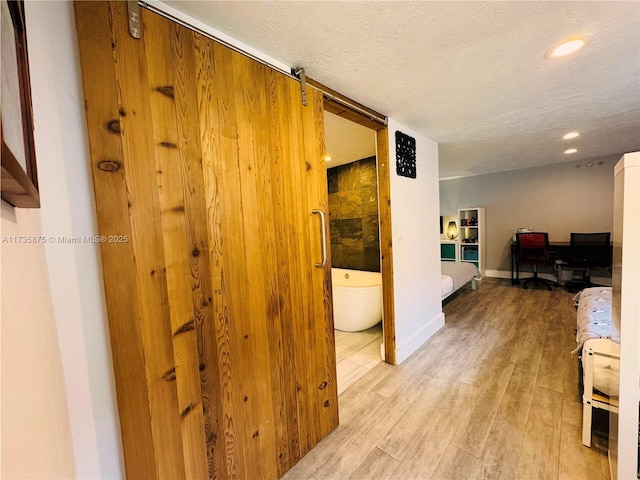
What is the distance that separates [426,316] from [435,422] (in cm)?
125

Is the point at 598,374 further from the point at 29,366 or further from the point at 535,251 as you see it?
the point at 535,251

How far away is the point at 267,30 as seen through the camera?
1.10 metres

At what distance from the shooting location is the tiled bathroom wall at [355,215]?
3.24m

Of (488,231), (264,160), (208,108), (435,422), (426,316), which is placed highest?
(208,108)

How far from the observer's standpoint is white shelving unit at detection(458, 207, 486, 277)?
5.01 meters

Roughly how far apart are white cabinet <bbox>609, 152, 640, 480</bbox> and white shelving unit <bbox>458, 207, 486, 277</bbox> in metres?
4.37

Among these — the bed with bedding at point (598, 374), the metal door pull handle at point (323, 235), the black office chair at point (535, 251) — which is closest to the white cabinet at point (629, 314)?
the bed with bedding at point (598, 374)

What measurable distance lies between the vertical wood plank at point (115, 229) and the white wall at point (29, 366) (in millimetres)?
138

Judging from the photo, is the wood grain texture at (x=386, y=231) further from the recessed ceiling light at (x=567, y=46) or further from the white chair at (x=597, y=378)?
the white chair at (x=597, y=378)

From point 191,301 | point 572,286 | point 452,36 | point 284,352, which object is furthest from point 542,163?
point 191,301

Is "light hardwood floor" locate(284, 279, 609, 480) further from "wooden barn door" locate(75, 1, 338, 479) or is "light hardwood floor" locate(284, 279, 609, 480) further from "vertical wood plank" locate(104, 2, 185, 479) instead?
"vertical wood plank" locate(104, 2, 185, 479)

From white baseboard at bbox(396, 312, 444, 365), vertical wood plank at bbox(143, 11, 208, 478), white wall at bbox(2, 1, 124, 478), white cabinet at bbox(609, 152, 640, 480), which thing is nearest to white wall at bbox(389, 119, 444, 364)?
white baseboard at bbox(396, 312, 444, 365)

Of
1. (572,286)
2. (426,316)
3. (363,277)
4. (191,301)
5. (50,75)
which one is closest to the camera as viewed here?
(50,75)

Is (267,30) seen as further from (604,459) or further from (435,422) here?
(604,459)
